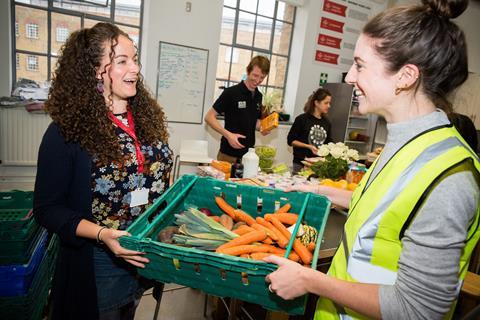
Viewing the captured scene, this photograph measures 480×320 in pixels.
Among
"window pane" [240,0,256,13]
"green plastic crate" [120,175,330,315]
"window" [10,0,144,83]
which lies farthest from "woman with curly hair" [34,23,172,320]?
"window pane" [240,0,256,13]

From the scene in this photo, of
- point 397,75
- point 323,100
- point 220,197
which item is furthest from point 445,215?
point 323,100

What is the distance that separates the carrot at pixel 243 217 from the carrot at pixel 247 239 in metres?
0.15

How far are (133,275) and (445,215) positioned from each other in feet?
3.69

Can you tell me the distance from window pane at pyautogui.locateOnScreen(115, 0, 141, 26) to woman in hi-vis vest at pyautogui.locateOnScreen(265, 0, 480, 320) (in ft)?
14.7

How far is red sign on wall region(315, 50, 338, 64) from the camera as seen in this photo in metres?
5.89

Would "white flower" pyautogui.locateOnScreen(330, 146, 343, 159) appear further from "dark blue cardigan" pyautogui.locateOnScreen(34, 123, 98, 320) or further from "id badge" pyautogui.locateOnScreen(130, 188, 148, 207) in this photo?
"dark blue cardigan" pyautogui.locateOnScreen(34, 123, 98, 320)

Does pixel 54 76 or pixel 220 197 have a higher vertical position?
pixel 54 76

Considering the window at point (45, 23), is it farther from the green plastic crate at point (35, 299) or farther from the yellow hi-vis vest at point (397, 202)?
the yellow hi-vis vest at point (397, 202)

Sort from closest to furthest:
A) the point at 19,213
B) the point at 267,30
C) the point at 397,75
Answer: the point at 397,75
the point at 19,213
the point at 267,30

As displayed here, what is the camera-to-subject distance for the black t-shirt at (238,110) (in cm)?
343

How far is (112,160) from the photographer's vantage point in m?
1.19

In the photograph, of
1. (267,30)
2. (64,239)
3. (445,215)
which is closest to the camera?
(445,215)

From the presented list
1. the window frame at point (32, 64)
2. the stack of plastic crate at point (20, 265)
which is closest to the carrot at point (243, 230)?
the stack of plastic crate at point (20, 265)

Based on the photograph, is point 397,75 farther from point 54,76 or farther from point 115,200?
point 54,76
